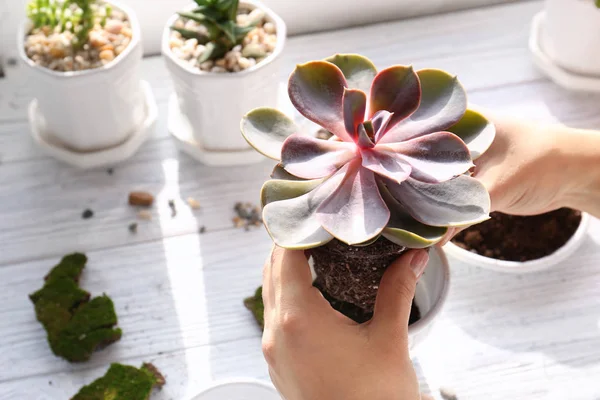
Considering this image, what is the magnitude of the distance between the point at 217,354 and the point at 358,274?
1.14ft

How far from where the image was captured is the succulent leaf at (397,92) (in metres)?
0.59

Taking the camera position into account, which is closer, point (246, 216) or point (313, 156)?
point (313, 156)

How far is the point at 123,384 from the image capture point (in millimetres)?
895

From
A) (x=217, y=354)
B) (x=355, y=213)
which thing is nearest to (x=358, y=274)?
(x=355, y=213)

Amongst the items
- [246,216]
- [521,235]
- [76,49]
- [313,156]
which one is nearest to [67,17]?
[76,49]

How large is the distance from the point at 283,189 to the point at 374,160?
87 millimetres

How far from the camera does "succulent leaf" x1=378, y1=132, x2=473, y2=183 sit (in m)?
0.56

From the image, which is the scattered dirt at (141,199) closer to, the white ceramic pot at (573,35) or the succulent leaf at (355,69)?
the succulent leaf at (355,69)

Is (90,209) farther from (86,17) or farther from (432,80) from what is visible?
(432,80)

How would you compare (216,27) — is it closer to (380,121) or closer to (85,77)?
(85,77)

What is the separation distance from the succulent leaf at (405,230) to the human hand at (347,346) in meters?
0.09

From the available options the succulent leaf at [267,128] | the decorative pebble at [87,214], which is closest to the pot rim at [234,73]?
the decorative pebble at [87,214]

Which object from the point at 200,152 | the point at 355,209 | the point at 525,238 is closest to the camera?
the point at 355,209

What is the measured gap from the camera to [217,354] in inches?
37.3
